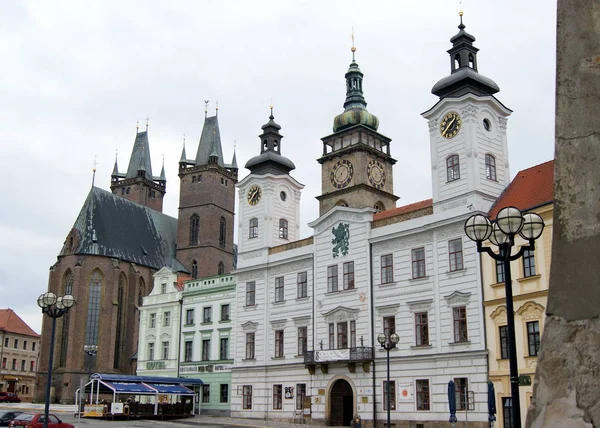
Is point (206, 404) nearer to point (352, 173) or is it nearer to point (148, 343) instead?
point (148, 343)

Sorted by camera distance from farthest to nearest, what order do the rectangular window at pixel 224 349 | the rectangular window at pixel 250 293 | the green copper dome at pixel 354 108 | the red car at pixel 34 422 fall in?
the green copper dome at pixel 354 108 → the rectangular window at pixel 224 349 → the rectangular window at pixel 250 293 → the red car at pixel 34 422

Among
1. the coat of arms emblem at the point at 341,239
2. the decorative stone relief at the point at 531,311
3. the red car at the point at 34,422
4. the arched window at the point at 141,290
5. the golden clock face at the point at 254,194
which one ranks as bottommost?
the red car at the point at 34,422

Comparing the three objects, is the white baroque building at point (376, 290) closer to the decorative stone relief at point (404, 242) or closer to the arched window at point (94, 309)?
the decorative stone relief at point (404, 242)

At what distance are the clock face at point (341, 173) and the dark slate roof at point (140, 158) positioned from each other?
51760mm

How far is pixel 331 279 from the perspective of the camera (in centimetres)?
3844

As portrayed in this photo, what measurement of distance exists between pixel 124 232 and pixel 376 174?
37160mm

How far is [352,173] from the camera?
163ft

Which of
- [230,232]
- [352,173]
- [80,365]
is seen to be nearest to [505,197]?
[352,173]

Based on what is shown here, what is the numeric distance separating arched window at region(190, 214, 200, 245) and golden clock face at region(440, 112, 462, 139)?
51624mm

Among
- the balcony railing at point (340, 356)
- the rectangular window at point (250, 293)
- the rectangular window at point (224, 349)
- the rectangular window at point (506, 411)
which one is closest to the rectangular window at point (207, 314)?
the rectangular window at point (224, 349)

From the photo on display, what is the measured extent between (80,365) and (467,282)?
157 ft

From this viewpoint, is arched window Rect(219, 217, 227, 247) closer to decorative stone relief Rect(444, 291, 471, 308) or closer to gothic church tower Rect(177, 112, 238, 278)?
gothic church tower Rect(177, 112, 238, 278)

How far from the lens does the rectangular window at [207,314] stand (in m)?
48.4

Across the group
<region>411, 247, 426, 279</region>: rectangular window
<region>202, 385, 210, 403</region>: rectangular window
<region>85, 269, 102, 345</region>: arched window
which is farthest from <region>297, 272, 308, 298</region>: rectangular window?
<region>85, 269, 102, 345</region>: arched window
